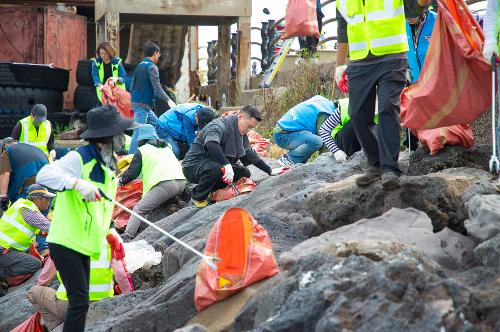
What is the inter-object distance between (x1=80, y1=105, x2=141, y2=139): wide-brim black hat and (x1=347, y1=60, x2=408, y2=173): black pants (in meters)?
1.52

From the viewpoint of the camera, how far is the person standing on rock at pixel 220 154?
9242 mm

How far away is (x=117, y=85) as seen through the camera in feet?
42.2

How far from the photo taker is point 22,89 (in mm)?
15773

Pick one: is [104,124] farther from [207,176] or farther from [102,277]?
[207,176]

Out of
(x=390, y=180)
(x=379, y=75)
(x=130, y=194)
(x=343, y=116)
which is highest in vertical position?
(x=379, y=75)

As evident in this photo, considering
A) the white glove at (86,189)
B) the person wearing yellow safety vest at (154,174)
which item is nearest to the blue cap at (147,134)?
the person wearing yellow safety vest at (154,174)

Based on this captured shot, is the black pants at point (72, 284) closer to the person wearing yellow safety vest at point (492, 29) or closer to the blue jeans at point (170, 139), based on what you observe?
the person wearing yellow safety vest at point (492, 29)

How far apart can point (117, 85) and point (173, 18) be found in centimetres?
395

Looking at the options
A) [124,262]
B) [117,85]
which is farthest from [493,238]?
[117,85]

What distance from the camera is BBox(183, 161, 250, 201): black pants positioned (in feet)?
30.8

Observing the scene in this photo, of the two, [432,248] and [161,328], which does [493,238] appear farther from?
[161,328]

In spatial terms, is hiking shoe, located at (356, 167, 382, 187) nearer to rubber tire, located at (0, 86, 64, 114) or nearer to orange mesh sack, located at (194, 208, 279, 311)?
orange mesh sack, located at (194, 208, 279, 311)

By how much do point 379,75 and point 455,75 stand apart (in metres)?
0.57

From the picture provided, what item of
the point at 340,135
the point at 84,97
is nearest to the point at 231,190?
the point at 340,135
